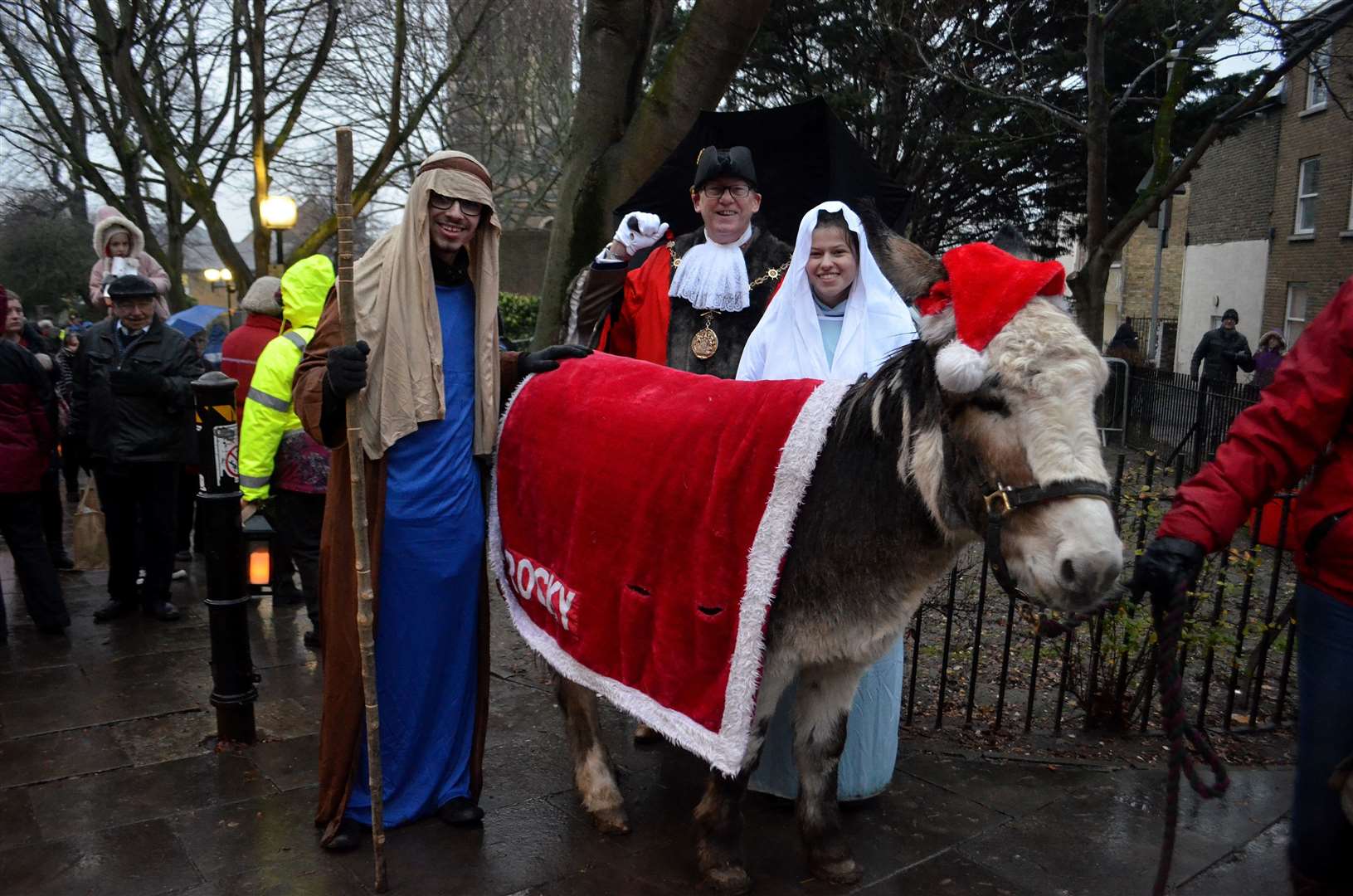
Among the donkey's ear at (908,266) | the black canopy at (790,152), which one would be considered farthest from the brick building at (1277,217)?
the donkey's ear at (908,266)

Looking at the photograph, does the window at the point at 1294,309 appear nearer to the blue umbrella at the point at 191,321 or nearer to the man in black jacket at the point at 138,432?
the blue umbrella at the point at 191,321

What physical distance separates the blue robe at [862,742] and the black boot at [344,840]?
1.52 meters

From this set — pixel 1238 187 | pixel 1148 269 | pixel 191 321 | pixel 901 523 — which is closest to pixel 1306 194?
pixel 1238 187

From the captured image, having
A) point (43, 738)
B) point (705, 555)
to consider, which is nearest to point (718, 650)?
point (705, 555)

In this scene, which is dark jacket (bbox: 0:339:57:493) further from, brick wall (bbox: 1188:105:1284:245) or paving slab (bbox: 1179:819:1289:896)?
brick wall (bbox: 1188:105:1284:245)

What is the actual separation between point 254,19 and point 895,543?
52.1 ft

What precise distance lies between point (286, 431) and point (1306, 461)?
16.4 feet

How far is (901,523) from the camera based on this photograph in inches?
117

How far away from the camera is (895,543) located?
3.00 meters

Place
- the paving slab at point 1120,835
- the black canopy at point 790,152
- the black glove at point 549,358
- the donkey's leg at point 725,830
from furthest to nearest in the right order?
the black canopy at point 790,152 → the black glove at point 549,358 → the paving slab at point 1120,835 → the donkey's leg at point 725,830

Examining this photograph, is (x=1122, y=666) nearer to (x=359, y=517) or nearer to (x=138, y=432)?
(x=359, y=517)

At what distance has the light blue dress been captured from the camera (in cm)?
386

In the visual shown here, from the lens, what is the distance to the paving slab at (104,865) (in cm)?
333

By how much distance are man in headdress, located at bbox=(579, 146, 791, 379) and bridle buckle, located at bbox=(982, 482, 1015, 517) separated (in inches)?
80.1
